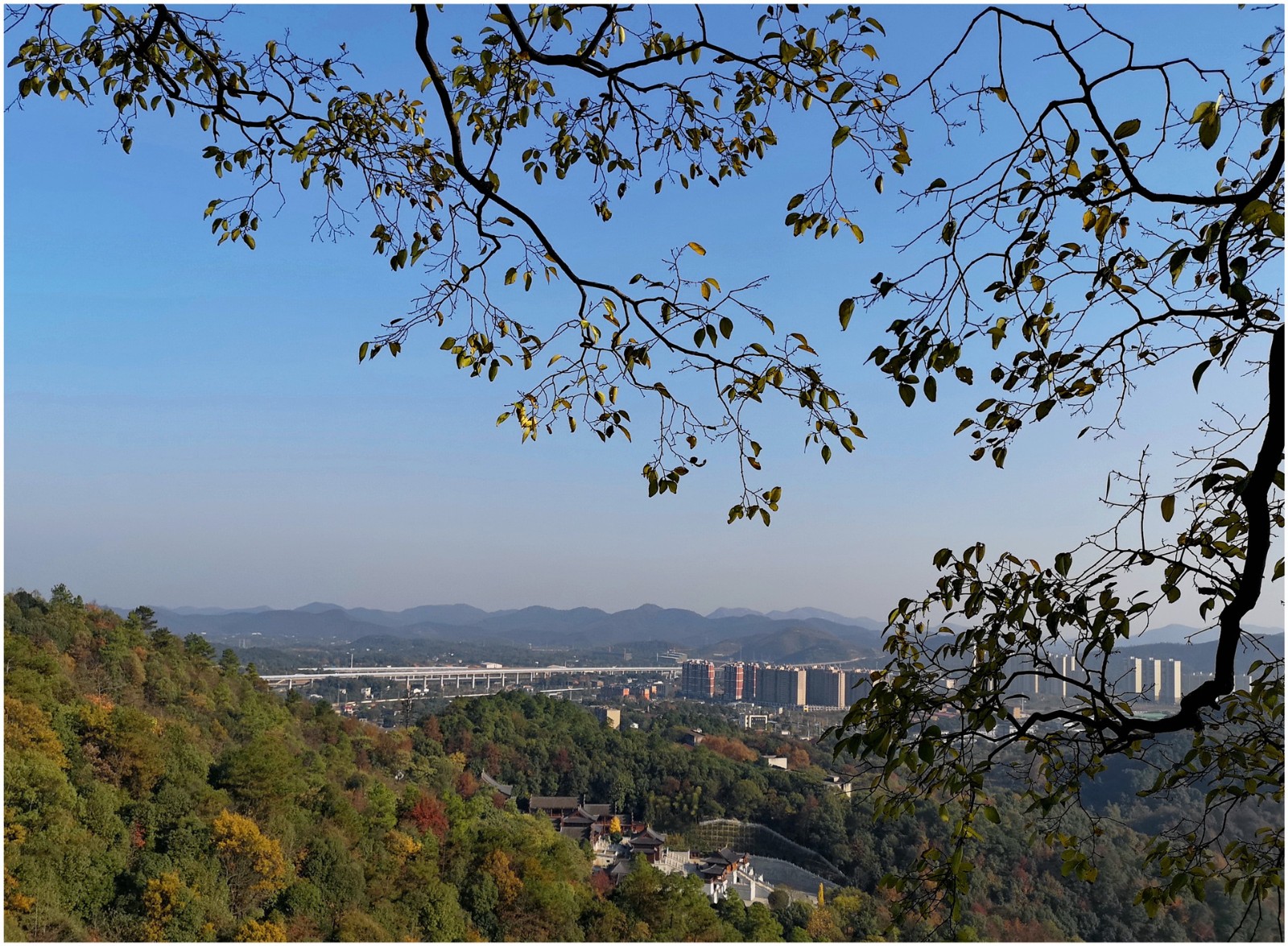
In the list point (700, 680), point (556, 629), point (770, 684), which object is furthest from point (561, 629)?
point (770, 684)

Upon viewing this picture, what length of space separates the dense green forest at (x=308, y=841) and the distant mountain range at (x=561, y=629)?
21505 millimetres

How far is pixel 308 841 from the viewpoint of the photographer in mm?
13977

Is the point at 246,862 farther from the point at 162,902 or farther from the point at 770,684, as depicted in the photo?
the point at 770,684

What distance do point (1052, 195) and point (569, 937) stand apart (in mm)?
15187

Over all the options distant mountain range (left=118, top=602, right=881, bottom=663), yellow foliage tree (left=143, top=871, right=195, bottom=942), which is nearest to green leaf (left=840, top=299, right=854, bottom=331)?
yellow foliage tree (left=143, top=871, right=195, bottom=942)

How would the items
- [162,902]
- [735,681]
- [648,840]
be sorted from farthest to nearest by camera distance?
1. [735,681]
2. [648,840]
3. [162,902]

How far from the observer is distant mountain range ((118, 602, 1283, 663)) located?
4488 centimetres

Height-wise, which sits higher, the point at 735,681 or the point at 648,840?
the point at 735,681

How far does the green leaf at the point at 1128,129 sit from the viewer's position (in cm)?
123

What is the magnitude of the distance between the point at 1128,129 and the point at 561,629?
7329 centimetres

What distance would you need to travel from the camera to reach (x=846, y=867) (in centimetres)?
1909

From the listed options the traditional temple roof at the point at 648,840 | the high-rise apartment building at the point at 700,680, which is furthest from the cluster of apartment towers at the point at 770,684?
the traditional temple roof at the point at 648,840

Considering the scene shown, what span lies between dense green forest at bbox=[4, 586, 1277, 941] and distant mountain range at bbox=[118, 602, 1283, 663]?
21.5 meters

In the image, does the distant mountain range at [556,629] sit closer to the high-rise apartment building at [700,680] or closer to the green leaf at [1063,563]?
the high-rise apartment building at [700,680]
